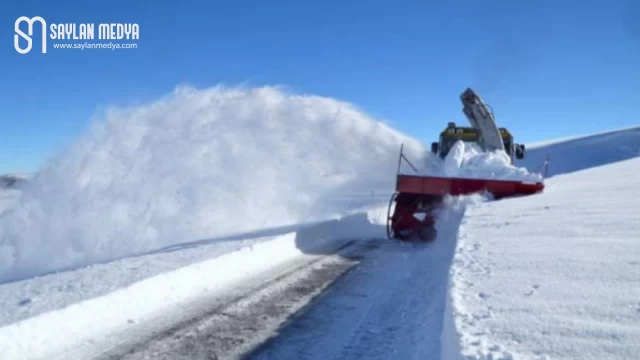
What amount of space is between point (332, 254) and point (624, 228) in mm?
4659

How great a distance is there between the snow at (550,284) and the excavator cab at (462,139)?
5.28m

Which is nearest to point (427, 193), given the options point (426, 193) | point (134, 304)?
point (426, 193)

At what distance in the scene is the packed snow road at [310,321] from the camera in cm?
432

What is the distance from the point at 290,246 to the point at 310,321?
4.08 metres

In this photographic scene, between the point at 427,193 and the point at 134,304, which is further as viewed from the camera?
the point at 427,193

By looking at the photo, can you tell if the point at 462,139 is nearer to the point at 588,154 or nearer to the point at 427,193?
the point at 427,193

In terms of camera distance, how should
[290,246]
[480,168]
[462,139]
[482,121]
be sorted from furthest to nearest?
[462,139] < [482,121] < [480,168] < [290,246]

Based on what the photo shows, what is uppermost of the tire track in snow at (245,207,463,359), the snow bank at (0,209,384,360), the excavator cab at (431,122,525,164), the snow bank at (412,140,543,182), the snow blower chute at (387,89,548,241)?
the excavator cab at (431,122,525,164)

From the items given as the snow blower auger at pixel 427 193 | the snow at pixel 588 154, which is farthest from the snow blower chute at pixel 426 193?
the snow at pixel 588 154

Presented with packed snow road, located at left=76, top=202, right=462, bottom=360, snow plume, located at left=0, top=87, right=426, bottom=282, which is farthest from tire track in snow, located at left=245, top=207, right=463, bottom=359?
snow plume, located at left=0, top=87, right=426, bottom=282

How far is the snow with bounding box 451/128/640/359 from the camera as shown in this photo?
9.54 ft

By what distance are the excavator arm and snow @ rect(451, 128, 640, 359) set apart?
473cm

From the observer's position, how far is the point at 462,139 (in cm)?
1352

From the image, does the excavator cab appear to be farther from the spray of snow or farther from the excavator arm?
the spray of snow
